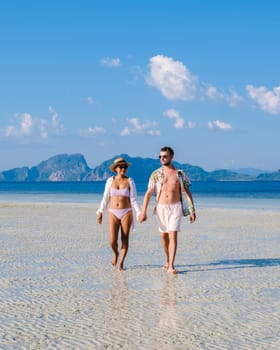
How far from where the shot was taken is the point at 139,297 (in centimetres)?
676

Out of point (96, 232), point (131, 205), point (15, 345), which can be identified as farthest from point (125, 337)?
point (96, 232)

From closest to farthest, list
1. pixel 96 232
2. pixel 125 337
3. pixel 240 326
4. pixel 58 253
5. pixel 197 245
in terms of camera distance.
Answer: pixel 125 337, pixel 240 326, pixel 58 253, pixel 197 245, pixel 96 232

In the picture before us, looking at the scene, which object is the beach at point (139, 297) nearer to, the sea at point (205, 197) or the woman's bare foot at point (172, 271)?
Answer: the woman's bare foot at point (172, 271)

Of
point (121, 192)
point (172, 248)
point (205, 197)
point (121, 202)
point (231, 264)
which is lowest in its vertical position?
point (205, 197)

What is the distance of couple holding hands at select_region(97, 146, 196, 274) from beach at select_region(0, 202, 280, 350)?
1.87 feet

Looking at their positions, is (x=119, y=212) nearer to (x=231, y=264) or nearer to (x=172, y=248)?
(x=172, y=248)

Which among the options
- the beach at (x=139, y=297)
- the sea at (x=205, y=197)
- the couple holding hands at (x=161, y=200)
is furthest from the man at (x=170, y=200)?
the sea at (x=205, y=197)

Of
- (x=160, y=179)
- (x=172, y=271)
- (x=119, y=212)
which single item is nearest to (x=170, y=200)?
(x=160, y=179)

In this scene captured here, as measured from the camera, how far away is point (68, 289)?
23.8 feet

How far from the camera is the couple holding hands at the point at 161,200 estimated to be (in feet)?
27.8

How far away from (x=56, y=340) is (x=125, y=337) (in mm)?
647

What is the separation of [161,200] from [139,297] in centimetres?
219

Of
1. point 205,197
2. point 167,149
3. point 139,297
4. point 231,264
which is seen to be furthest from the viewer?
point 205,197

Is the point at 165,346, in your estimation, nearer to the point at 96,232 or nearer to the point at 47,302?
the point at 47,302
